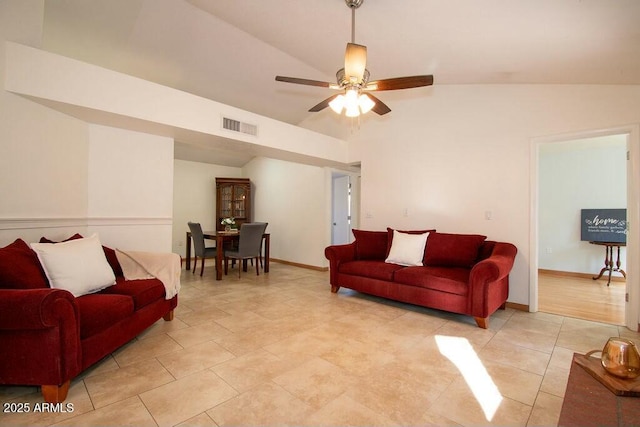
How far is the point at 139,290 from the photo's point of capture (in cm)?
237

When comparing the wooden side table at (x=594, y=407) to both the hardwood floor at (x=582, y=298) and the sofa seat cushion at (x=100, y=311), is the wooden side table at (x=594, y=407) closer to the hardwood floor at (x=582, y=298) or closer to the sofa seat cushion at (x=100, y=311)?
the sofa seat cushion at (x=100, y=311)

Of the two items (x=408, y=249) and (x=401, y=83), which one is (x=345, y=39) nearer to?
(x=401, y=83)

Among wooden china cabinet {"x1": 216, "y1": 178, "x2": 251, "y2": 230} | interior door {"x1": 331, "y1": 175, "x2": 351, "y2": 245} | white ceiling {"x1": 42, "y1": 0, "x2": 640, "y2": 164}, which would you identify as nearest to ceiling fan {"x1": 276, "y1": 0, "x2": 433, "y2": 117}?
white ceiling {"x1": 42, "y1": 0, "x2": 640, "y2": 164}

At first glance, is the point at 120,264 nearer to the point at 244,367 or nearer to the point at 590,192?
the point at 244,367

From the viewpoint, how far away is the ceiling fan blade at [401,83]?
2151mm

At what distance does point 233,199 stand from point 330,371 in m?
5.75

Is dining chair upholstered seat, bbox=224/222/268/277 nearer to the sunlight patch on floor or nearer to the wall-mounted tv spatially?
the sunlight patch on floor

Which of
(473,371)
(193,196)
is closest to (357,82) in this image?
(473,371)

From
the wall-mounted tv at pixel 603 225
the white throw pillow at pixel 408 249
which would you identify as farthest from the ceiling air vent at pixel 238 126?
the wall-mounted tv at pixel 603 225

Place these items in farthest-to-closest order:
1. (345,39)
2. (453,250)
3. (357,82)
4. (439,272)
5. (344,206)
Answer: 1. (344,206)
2. (453,250)
3. (439,272)
4. (345,39)
5. (357,82)

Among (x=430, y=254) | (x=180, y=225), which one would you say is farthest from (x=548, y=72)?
(x=180, y=225)

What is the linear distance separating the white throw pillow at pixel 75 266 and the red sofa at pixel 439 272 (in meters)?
2.58

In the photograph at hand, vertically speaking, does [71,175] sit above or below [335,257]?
above

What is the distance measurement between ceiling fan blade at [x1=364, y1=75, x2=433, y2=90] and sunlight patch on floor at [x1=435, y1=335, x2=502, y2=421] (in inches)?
83.0
